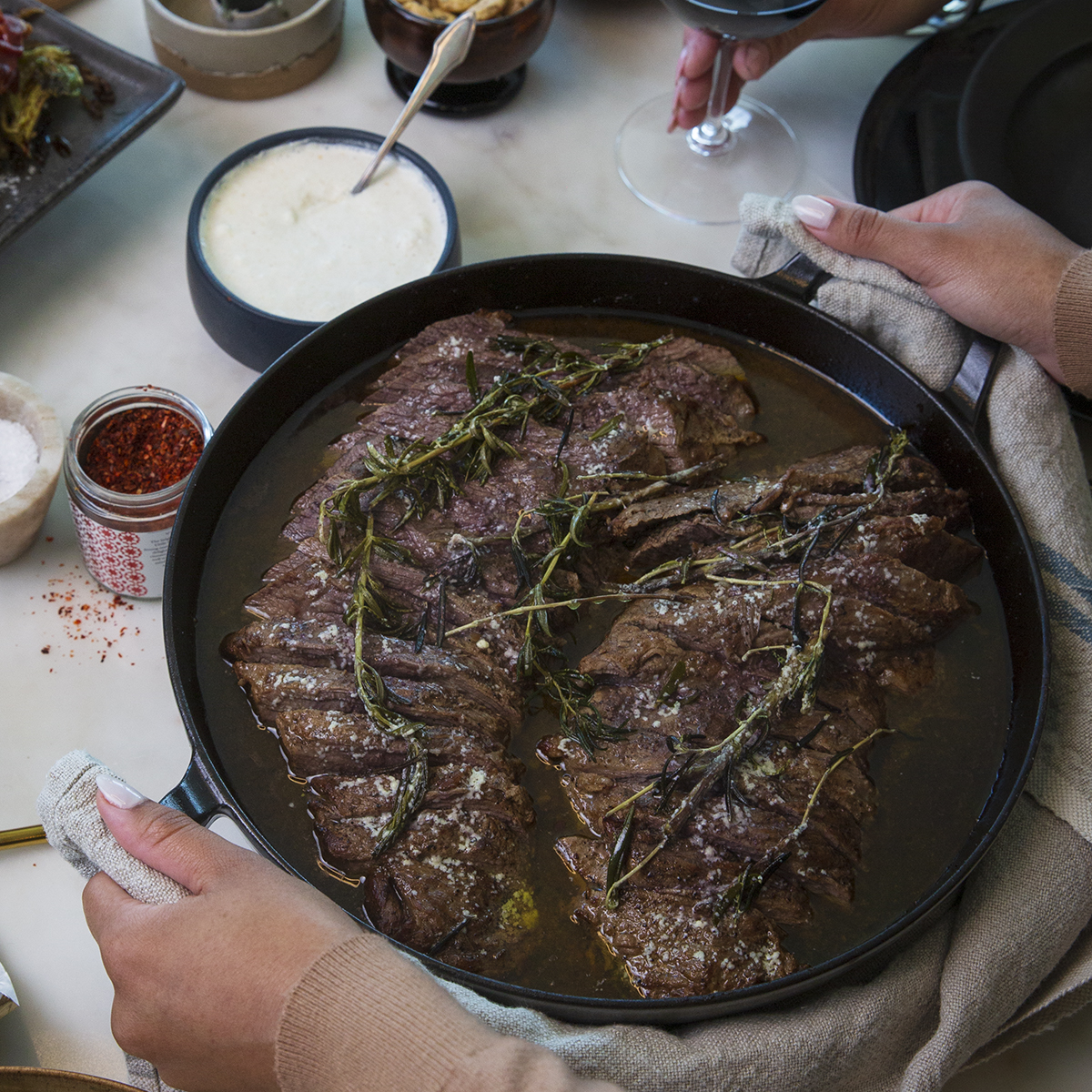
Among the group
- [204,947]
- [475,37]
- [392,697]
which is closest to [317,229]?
[475,37]

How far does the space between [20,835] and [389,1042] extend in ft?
3.52

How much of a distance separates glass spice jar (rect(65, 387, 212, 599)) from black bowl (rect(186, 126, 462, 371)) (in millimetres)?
279

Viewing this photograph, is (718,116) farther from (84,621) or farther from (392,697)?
(84,621)

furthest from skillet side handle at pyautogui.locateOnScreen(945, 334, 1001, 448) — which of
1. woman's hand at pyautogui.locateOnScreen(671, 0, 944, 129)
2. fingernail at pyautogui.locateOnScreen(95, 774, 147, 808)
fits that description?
fingernail at pyautogui.locateOnScreen(95, 774, 147, 808)

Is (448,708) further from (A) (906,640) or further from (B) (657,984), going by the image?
(A) (906,640)

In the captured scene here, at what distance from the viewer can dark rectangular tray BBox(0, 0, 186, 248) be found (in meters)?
2.75

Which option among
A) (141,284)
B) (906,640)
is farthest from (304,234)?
(906,640)

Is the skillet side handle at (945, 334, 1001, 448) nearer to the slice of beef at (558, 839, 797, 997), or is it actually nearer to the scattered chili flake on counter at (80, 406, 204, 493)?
the slice of beef at (558, 839, 797, 997)

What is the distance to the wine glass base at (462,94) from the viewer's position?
3.28 metres

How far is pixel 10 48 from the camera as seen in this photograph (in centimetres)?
271

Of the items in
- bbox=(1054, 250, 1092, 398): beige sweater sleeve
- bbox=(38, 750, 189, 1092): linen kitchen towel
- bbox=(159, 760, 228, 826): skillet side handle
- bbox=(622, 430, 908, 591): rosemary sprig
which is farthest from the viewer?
bbox=(1054, 250, 1092, 398): beige sweater sleeve

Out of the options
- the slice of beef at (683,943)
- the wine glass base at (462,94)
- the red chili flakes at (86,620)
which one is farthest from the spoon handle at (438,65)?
the slice of beef at (683,943)

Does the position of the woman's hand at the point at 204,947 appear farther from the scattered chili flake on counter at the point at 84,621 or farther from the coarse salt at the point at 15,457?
the coarse salt at the point at 15,457

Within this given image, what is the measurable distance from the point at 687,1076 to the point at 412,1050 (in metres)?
0.51
